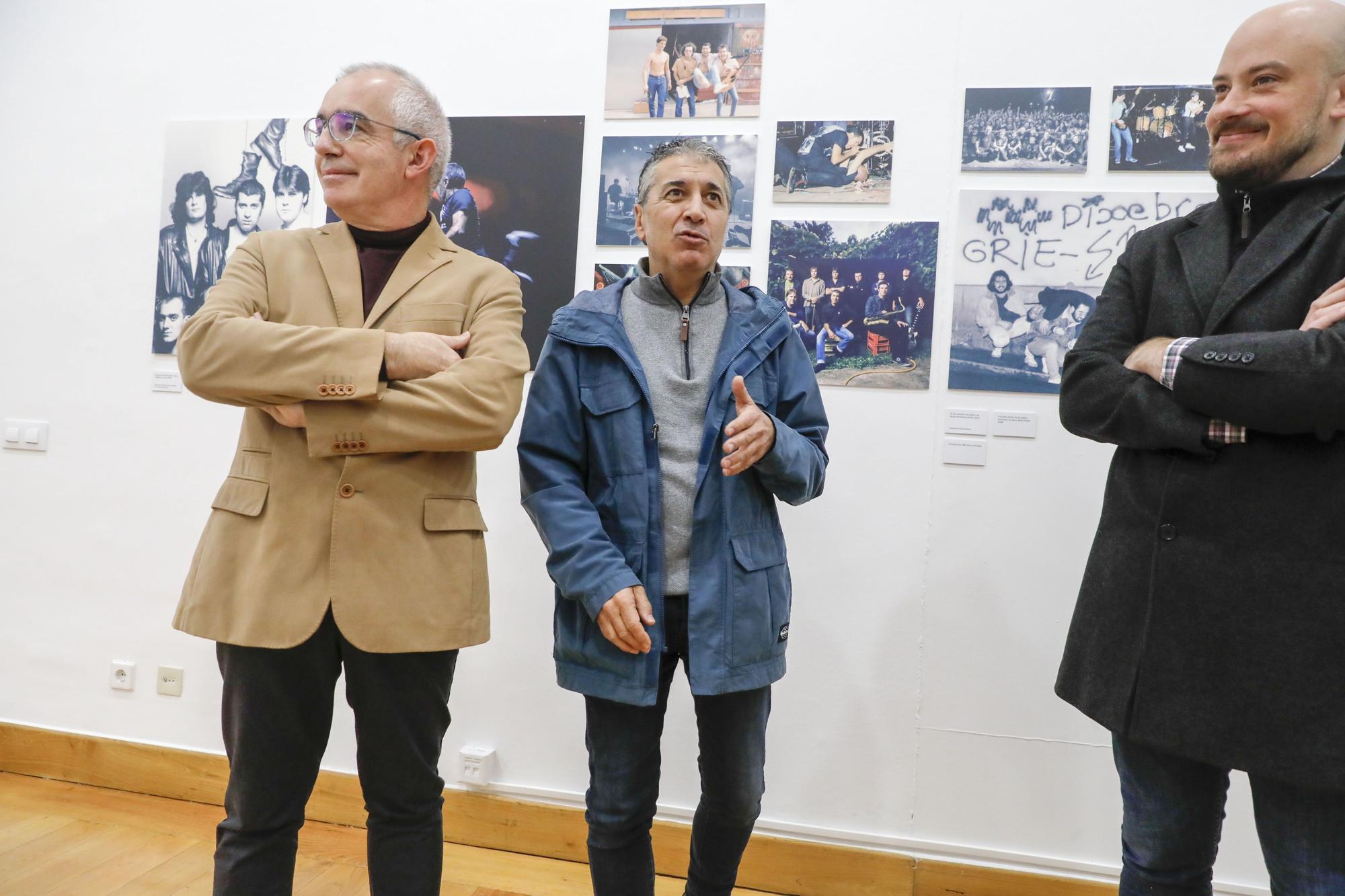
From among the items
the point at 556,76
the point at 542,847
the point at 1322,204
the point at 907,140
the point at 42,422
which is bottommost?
the point at 542,847

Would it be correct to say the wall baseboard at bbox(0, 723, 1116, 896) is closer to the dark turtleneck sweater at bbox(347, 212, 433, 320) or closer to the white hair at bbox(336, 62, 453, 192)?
the dark turtleneck sweater at bbox(347, 212, 433, 320)

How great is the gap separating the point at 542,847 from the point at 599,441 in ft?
4.76

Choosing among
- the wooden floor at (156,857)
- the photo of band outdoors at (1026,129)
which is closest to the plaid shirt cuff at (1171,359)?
the photo of band outdoors at (1026,129)

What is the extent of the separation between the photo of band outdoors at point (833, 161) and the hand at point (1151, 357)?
109 cm

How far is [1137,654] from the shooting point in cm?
138

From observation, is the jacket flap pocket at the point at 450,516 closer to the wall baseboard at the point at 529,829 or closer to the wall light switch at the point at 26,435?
the wall baseboard at the point at 529,829

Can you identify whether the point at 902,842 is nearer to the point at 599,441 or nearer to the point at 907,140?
the point at 599,441

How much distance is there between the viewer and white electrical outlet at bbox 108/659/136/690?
2.80 m

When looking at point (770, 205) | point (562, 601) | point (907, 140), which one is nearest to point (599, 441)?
point (562, 601)

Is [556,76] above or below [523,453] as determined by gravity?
above

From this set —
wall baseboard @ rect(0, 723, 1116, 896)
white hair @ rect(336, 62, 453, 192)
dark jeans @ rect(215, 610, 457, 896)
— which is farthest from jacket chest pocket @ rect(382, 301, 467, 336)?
wall baseboard @ rect(0, 723, 1116, 896)

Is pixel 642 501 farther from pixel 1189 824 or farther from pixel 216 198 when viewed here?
pixel 216 198

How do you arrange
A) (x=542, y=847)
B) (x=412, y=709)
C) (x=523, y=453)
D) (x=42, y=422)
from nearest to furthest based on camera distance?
(x=412, y=709)
(x=523, y=453)
(x=542, y=847)
(x=42, y=422)

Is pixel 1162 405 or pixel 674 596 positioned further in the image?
pixel 674 596
